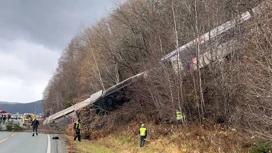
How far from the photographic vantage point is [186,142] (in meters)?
15.6

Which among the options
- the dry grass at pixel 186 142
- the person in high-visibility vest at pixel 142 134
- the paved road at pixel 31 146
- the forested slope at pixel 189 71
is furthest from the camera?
the person in high-visibility vest at pixel 142 134

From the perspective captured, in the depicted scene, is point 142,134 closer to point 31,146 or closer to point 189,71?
point 189,71

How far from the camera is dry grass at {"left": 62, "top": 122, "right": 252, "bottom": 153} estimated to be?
13.3 metres

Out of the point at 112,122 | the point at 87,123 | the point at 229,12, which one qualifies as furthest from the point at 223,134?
the point at 87,123

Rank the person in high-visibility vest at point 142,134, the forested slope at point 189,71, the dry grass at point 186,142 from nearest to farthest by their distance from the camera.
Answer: the forested slope at point 189,71, the dry grass at point 186,142, the person in high-visibility vest at point 142,134

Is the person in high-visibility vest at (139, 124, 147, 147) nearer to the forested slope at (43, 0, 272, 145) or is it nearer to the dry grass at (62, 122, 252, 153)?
the dry grass at (62, 122, 252, 153)

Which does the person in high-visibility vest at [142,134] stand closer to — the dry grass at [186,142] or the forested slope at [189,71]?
the dry grass at [186,142]

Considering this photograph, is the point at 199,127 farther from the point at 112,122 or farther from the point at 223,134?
the point at 112,122

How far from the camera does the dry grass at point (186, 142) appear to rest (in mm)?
13336

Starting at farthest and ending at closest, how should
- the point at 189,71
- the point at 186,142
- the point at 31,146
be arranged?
1. the point at 189,71
2. the point at 31,146
3. the point at 186,142

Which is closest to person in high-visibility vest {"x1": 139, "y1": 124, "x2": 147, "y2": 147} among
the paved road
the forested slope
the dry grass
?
the dry grass

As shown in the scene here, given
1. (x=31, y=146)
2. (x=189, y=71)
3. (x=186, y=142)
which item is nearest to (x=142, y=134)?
(x=186, y=142)

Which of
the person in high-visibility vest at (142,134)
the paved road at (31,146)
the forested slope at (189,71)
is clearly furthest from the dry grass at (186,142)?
the paved road at (31,146)

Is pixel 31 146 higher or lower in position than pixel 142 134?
lower
